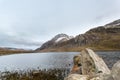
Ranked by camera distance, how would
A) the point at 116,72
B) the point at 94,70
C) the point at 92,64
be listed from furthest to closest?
the point at 92,64 < the point at 94,70 < the point at 116,72

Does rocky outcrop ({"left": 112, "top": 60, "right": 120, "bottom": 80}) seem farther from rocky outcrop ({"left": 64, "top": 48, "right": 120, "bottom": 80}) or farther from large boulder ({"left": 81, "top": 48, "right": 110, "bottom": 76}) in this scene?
large boulder ({"left": 81, "top": 48, "right": 110, "bottom": 76})

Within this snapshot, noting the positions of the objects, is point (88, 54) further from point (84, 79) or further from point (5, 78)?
point (5, 78)

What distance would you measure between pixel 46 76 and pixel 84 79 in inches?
894

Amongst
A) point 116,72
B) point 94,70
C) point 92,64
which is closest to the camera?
point 116,72

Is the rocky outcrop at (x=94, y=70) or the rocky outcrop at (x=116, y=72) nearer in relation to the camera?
the rocky outcrop at (x=116, y=72)

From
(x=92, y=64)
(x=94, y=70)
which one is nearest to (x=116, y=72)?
(x=94, y=70)

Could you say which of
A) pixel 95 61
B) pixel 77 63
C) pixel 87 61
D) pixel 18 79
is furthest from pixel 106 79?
pixel 18 79

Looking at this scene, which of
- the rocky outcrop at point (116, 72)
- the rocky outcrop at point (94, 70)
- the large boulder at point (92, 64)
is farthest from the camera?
the large boulder at point (92, 64)

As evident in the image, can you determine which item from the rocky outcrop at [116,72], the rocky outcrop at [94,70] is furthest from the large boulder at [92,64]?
the rocky outcrop at [116,72]

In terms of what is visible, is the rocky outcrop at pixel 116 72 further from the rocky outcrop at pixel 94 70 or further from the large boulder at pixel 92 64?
the large boulder at pixel 92 64

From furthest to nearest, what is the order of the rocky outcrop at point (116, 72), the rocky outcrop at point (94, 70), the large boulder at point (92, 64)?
the large boulder at point (92, 64), the rocky outcrop at point (94, 70), the rocky outcrop at point (116, 72)

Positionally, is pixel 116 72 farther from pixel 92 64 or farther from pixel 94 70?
pixel 92 64

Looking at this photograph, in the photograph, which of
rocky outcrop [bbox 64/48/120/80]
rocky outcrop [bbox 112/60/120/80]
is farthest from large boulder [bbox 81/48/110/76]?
rocky outcrop [bbox 112/60/120/80]

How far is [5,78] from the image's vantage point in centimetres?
3738
